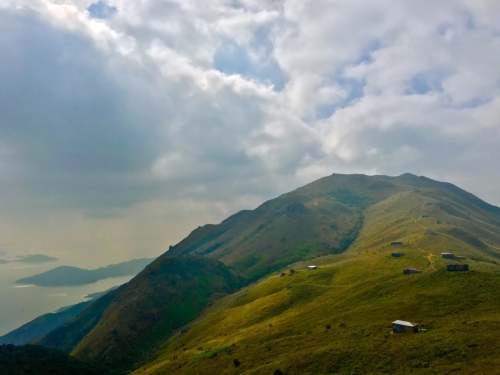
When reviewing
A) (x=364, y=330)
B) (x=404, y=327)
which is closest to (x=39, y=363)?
(x=364, y=330)

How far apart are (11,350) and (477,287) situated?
537 ft

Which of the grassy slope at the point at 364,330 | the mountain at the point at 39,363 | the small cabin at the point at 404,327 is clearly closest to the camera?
the grassy slope at the point at 364,330

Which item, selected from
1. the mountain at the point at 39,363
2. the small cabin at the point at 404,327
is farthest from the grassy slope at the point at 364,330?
the mountain at the point at 39,363

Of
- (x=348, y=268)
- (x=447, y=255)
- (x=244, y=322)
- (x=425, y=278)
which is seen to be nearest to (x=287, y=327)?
(x=244, y=322)

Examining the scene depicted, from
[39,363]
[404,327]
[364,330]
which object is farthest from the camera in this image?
[39,363]

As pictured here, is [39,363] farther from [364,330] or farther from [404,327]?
[404,327]

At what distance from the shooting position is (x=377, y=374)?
6906cm

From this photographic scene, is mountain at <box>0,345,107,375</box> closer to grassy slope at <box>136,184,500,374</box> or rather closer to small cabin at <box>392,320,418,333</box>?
grassy slope at <box>136,184,500,374</box>

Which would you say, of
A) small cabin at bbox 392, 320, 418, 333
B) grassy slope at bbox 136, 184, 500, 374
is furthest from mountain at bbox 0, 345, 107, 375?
small cabin at bbox 392, 320, 418, 333

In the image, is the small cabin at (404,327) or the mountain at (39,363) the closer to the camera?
the small cabin at (404,327)

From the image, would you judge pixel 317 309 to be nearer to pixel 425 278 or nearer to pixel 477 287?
pixel 425 278

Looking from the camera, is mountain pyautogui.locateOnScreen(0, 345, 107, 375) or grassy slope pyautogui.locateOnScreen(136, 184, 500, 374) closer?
grassy slope pyautogui.locateOnScreen(136, 184, 500, 374)

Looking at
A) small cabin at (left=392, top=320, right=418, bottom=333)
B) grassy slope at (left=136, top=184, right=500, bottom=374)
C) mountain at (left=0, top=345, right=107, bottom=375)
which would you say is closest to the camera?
grassy slope at (left=136, top=184, right=500, bottom=374)

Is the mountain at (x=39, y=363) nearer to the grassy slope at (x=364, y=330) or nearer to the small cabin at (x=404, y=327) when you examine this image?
the grassy slope at (x=364, y=330)
